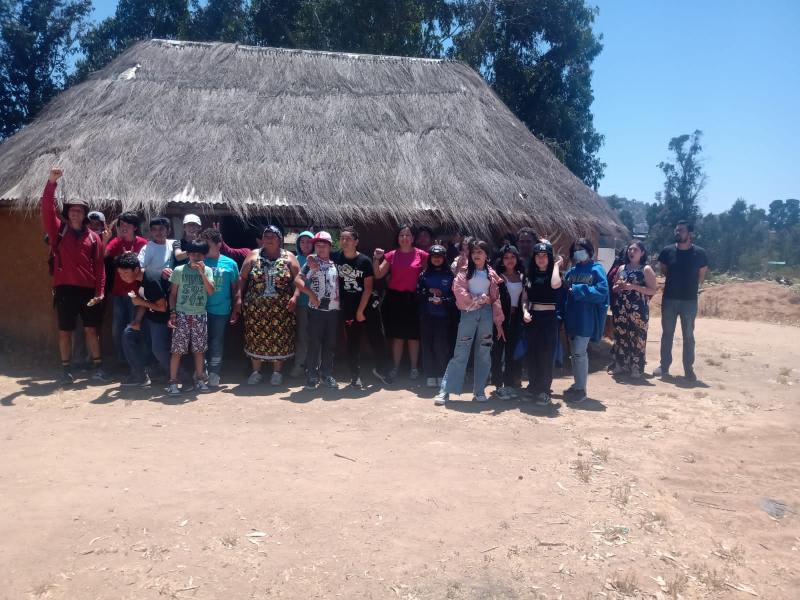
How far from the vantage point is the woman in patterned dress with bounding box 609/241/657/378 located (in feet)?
24.0

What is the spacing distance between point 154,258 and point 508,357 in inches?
147

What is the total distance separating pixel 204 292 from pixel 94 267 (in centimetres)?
127

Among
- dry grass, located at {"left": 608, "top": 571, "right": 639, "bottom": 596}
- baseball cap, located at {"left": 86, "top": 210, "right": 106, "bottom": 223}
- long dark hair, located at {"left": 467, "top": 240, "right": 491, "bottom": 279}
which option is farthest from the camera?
baseball cap, located at {"left": 86, "top": 210, "right": 106, "bottom": 223}

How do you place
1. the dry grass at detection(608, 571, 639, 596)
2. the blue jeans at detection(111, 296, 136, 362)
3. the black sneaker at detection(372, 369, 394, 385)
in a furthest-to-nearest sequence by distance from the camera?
the black sneaker at detection(372, 369, 394, 385), the blue jeans at detection(111, 296, 136, 362), the dry grass at detection(608, 571, 639, 596)

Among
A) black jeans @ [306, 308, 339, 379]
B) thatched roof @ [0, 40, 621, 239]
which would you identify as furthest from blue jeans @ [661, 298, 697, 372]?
black jeans @ [306, 308, 339, 379]

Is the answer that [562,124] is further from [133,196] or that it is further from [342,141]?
[133,196]

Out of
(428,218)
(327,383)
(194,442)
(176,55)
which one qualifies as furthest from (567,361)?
(176,55)

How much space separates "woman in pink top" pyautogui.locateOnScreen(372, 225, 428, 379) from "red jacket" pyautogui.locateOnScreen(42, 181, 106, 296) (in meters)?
2.88

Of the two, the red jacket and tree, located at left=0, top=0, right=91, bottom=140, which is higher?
tree, located at left=0, top=0, right=91, bottom=140

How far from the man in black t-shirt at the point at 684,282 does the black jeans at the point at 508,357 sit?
8.00 ft

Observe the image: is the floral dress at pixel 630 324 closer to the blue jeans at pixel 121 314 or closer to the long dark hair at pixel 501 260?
the long dark hair at pixel 501 260

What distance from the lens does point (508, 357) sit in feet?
20.5

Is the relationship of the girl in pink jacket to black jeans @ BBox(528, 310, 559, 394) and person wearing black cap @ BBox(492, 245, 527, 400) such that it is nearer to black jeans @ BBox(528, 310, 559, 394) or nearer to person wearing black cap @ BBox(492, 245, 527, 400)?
person wearing black cap @ BBox(492, 245, 527, 400)

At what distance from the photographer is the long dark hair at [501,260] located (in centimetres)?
601
